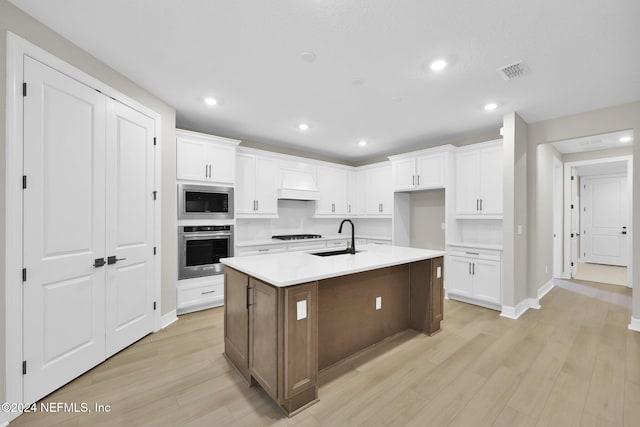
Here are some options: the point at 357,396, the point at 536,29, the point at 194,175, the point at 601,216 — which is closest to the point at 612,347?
the point at 357,396

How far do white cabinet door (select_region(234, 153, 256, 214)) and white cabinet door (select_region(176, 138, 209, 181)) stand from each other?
0.68 m

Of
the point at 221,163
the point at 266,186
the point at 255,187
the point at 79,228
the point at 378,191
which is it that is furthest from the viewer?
the point at 378,191

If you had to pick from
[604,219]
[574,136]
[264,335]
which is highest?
[574,136]

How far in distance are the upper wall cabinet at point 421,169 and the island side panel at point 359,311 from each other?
211 cm

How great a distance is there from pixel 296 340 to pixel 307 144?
4.00 meters

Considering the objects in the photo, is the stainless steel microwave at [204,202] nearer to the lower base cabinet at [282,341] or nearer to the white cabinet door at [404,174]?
the lower base cabinet at [282,341]

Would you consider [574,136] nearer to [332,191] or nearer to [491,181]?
[491,181]

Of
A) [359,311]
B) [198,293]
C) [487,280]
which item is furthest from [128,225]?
[487,280]

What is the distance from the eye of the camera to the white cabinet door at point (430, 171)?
4504 mm

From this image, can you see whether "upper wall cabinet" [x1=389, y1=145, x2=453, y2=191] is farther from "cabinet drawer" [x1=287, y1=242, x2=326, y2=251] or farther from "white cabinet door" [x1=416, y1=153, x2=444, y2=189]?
"cabinet drawer" [x1=287, y1=242, x2=326, y2=251]

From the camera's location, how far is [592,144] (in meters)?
4.61

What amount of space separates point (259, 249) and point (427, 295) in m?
2.57

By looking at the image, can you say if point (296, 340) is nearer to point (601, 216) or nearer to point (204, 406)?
point (204, 406)

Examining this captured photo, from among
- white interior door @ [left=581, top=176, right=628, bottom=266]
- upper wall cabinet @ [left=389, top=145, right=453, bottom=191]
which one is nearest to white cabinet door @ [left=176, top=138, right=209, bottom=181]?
upper wall cabinet @ [left=389, top=145, right=453, bottom=191]
